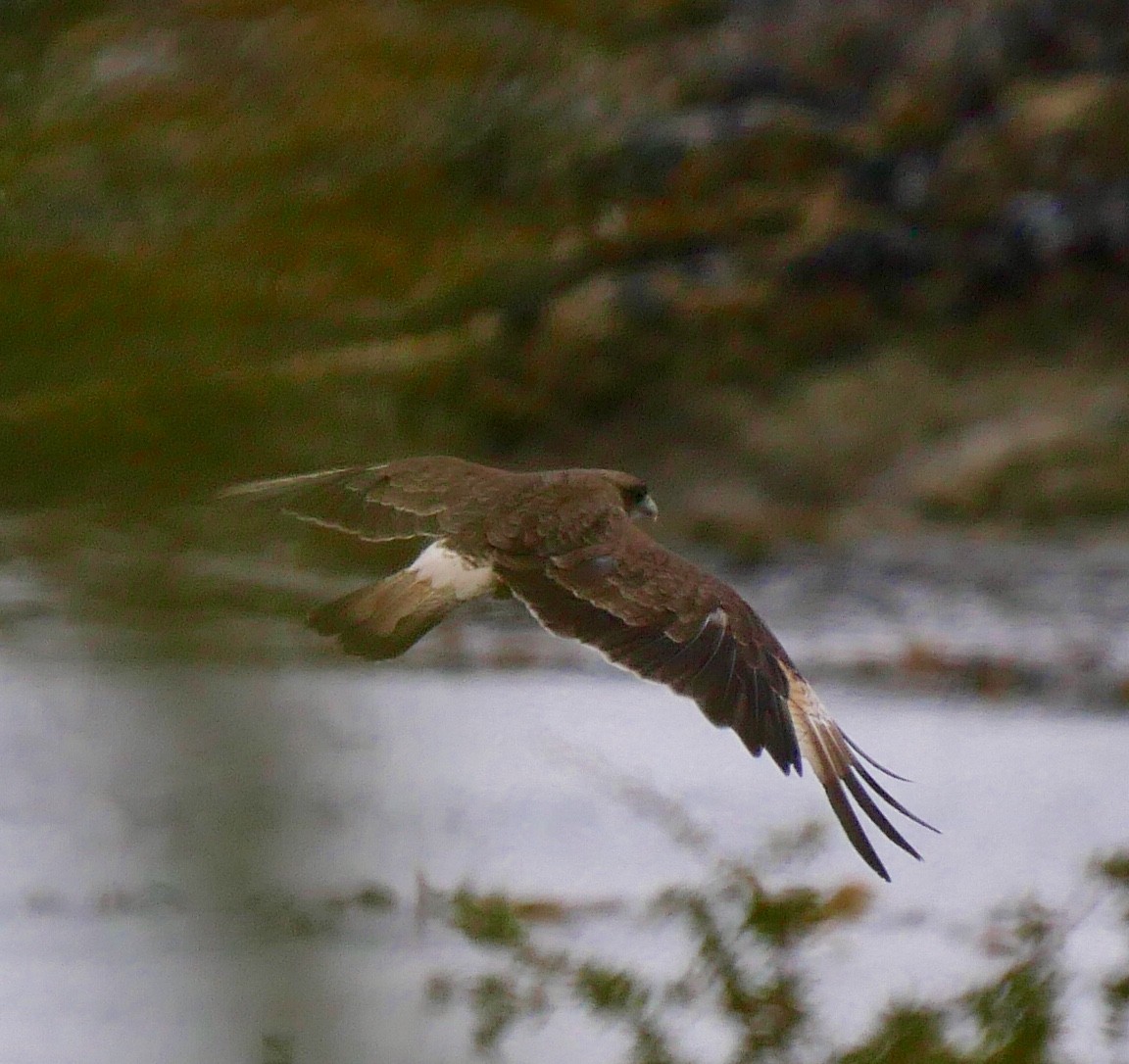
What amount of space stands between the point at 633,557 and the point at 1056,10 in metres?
6.56

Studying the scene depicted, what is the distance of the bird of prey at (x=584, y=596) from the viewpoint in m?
2.26

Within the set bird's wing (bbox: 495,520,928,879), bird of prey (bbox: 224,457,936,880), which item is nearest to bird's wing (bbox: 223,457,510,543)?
bird of prey (bbox: 224,457,936,880)

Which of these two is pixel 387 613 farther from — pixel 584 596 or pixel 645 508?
pixel 645 508

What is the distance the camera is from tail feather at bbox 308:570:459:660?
7.46ft

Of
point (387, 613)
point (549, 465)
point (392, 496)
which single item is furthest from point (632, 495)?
point (549, 465)

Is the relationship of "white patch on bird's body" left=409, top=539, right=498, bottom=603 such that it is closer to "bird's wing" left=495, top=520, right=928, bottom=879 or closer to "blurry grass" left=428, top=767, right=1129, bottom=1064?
Result: "bird's wing" left=495, top=520, right=928, bottom=879

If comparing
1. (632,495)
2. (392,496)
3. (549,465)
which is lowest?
(549,465)

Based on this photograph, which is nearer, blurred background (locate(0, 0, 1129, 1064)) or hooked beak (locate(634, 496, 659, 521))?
blurred background (locate(0, 0, 1129, 1064))

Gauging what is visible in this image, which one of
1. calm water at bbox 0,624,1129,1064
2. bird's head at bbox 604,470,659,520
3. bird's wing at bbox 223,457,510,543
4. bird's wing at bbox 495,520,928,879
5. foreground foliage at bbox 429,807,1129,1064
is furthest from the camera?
bird's head at bbox 604,470,659,520

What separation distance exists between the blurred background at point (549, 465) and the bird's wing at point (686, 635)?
0.45ft

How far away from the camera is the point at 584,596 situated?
2328 millimetres

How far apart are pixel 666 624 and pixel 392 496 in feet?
1.28

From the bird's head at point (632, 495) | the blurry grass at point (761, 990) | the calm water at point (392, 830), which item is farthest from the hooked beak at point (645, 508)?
the blurry grass at point (761, 990)

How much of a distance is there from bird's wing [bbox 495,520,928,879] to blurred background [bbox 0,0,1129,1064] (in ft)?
0.45
